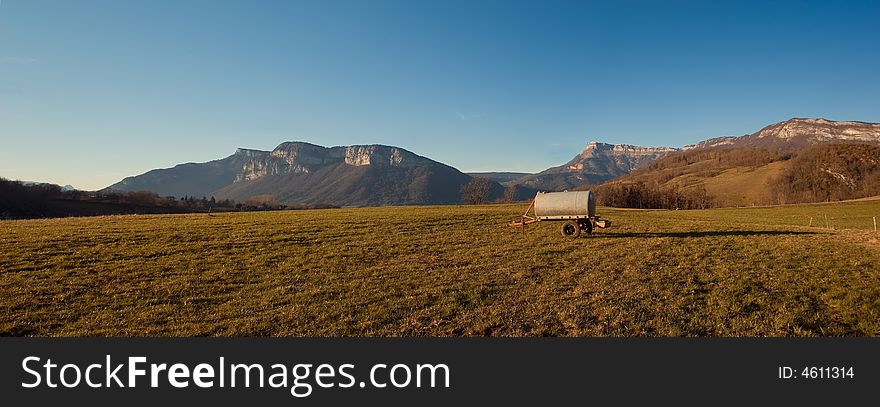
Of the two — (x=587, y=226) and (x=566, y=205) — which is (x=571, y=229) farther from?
(x=566, y=205)

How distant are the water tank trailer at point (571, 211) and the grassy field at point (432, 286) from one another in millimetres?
1420

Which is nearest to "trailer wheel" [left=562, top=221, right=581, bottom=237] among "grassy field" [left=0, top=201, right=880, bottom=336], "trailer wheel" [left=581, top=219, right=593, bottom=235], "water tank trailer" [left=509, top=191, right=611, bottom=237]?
"water tank trailer" [left=509, top=191, right=611, bottom=237]

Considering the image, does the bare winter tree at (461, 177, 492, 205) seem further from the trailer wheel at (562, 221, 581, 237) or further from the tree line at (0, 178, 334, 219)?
the trailer wheel at (562, 221, 581, 237)

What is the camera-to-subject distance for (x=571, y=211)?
2606cm

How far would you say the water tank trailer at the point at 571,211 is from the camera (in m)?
25.8

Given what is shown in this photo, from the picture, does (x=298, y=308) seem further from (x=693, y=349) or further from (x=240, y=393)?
(x=693, y=349)

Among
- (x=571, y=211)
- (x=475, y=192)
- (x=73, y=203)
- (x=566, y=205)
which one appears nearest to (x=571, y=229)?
(x=571, y=211)

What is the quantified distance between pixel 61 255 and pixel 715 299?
26.9 metres

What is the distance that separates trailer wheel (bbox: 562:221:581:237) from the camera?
84.2ft

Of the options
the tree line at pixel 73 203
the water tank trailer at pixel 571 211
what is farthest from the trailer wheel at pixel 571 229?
the tree line at pixel 73 203

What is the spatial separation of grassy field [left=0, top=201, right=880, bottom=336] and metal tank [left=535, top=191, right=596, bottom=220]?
6.30ft

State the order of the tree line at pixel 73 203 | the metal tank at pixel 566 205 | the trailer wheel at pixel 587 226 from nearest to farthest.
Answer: the metal tank at pixel 566 205 → the trailer wheel at pixel 587 226 → the tree line at pixel 73 203

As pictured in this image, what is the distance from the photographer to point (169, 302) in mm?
12367

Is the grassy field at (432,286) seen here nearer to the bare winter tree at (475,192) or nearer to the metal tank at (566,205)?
the metal tank at (566,205)
